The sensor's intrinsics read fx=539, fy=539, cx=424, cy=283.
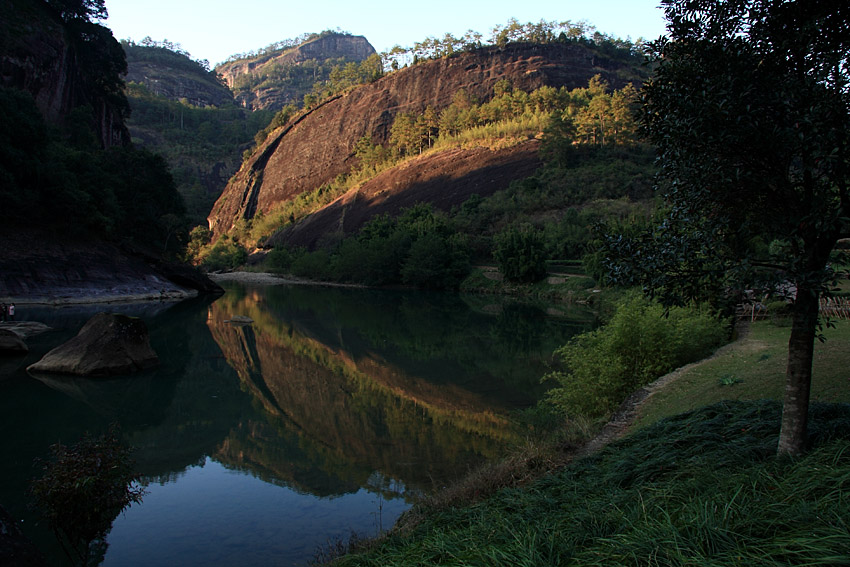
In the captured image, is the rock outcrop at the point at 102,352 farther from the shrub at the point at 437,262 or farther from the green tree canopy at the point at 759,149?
the shrub at the point at 437,262

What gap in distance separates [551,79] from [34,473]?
87780mm

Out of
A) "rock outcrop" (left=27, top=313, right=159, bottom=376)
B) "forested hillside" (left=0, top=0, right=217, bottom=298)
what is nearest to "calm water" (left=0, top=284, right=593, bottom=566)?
"rock outcrop" (left=27, top=313, right=159, bottom=376)

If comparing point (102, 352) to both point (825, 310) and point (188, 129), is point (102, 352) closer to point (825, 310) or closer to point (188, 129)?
point (825, 310)

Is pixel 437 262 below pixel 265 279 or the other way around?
the other way around

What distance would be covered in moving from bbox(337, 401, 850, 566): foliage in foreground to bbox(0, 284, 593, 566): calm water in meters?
2.76

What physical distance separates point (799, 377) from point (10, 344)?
808 inches

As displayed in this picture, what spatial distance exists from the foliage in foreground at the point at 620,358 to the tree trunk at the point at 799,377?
5.72 m

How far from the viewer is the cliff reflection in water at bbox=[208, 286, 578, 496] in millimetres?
9477

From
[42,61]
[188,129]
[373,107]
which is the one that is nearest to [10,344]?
[42,61]

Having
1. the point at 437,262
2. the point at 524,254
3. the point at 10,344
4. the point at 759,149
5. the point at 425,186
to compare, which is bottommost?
the point at 10,344

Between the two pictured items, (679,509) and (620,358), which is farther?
(620,358)

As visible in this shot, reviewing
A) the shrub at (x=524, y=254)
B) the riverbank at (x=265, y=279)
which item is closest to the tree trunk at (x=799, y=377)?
the shrub at (x=524, y=254)

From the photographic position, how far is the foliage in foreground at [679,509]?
304 centimetres

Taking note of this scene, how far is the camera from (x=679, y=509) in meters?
3.73
